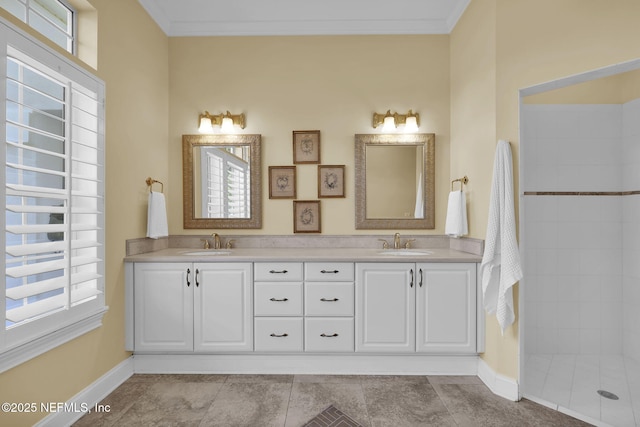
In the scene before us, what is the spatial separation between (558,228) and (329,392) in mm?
2227

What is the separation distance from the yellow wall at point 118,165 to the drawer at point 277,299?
0.97m

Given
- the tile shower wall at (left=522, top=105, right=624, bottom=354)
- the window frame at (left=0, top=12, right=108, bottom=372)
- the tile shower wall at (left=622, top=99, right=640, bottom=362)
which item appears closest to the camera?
the window frame at (left=0, top=12, right=108, bottom=372)

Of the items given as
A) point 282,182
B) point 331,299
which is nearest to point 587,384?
point 331,299

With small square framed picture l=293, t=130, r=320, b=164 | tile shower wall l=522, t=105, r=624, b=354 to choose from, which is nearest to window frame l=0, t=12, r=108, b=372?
small square framed picture l=293, t=130, r=320, b=164

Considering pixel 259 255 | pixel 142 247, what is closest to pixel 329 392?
pixel 259 255

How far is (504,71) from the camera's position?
86.7 inches

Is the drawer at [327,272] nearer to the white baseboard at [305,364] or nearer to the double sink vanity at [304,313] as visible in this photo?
the double sink vanity at [304,313]

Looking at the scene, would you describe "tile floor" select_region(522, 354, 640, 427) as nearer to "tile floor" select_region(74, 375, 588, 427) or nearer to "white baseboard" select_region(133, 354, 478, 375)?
"tile floor" select_region(74, 375, 588, 427)

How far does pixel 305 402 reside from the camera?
2.11 meters

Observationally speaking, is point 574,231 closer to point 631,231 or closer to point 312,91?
point 631,231

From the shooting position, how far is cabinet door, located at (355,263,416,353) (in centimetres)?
242

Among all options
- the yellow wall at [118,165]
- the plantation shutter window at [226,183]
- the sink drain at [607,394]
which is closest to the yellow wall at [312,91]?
the plantation shutter window at [226,183]

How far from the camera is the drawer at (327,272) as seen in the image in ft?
8.02

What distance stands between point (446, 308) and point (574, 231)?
1323mm
